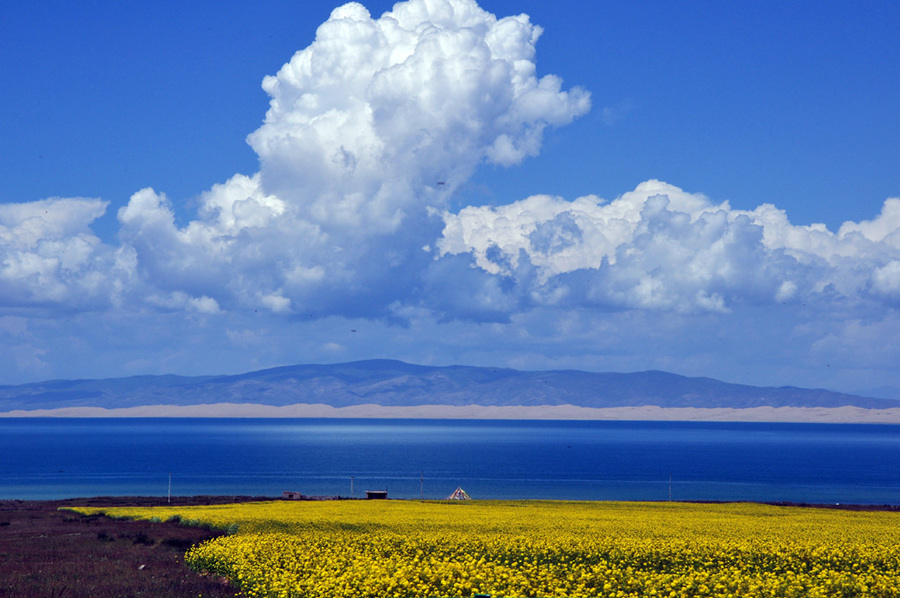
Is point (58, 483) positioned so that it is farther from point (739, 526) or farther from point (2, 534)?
point (739, 526)

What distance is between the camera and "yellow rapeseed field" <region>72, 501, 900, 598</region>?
20.0 m

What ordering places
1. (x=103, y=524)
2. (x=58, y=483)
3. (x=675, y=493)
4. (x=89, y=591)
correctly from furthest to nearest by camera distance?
(x=58, y=483) → (x=675, y=493) → (x=103, y=524) → (x=89, y=591)

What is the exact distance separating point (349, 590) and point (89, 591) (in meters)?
8.65

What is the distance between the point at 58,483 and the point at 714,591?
128128mm

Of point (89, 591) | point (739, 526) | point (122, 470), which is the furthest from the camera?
point (122, 470)

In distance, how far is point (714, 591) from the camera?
1961cm

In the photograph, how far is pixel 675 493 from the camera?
116312mm

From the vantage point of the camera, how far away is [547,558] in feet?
84.8

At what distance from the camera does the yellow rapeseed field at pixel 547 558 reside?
787 inches

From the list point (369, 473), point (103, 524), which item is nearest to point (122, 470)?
point (369, 473)

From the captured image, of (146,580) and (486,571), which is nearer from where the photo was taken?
(486,571)

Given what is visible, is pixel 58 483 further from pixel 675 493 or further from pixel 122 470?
pixel 675 493

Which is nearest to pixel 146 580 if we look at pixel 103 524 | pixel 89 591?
pixel 89 591

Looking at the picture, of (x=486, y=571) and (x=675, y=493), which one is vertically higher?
(x=486, y=571)
